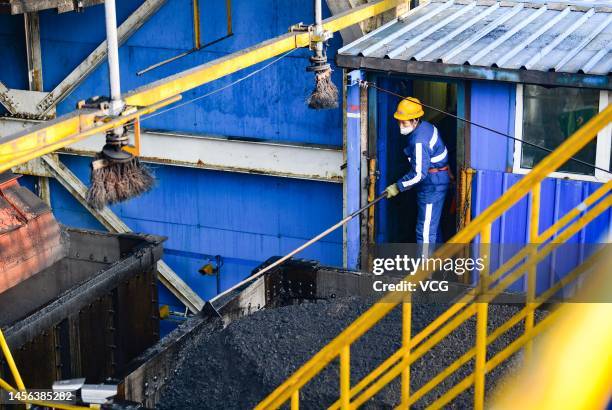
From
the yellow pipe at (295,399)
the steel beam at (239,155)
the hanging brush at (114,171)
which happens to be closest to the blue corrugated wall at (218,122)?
the steel beam at (239,155)

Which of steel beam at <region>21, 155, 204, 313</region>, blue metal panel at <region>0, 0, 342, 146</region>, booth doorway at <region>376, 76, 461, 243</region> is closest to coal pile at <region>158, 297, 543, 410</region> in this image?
booth doorway at <region>376, 76, 461, 243</region>

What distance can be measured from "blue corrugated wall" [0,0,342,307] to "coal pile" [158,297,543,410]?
10.9ft

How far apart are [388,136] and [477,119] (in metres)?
1.26

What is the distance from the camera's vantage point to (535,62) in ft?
31.3

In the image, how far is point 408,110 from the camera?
10.3 m

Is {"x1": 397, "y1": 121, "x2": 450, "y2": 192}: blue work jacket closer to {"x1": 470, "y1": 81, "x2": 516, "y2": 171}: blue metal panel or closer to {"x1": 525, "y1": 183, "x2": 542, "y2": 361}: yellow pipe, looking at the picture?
{"x1": 470, "y1": 81, "x2": 516, "y2": 171}: blue metal panel

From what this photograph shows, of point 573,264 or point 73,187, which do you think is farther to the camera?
point 73,187

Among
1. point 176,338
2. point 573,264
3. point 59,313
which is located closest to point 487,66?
point 573,264

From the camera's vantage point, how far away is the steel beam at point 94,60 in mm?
12281

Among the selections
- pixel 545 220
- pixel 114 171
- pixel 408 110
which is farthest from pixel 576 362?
pixel 408 110

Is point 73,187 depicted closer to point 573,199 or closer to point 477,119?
point 477,119

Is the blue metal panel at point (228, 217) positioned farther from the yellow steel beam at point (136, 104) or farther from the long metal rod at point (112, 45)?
the long metal rod at point (112, 45)

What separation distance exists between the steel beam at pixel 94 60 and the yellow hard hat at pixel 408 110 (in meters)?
3.49

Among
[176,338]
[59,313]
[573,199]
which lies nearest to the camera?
[176,338]
